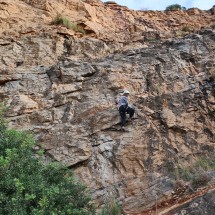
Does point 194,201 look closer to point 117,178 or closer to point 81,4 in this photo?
point 117,178

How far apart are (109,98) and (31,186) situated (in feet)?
18.0

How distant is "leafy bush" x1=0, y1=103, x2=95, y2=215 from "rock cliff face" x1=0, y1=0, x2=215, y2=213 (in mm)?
1475

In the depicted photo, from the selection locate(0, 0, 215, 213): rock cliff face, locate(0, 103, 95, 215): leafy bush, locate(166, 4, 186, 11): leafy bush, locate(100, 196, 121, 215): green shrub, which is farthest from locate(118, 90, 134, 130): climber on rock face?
locate(166, 4, 186, 11): leafy bush

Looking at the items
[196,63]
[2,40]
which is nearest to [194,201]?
[196,63]

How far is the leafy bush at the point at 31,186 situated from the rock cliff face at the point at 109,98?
4.84 feet

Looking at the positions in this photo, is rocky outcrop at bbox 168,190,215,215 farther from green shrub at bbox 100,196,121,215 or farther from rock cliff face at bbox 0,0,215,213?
green shrub at bbox 100,196,121,215

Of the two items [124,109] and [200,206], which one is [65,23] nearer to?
[124,109]

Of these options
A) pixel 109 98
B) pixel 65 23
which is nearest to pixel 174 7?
pixel 65 23

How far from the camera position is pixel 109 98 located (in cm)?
1293

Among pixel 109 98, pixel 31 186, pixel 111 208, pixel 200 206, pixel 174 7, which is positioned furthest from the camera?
pixel 174 7

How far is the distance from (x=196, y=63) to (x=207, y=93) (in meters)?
1.86

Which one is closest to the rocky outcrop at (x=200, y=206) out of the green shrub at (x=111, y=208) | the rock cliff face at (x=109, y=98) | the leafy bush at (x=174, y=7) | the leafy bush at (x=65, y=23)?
the rock cliff face at (x=109, y=98)

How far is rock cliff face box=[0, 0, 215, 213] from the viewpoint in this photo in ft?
36.0

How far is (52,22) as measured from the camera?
685 inches
